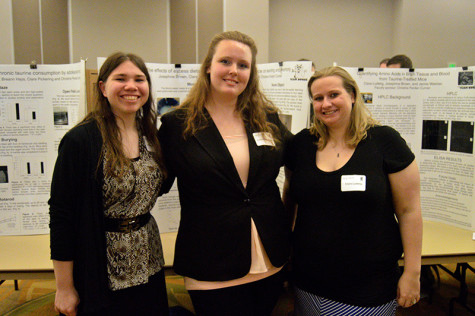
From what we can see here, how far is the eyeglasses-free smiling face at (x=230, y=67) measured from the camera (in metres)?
1.52

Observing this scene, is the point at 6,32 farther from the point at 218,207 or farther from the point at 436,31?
the point at 436,31

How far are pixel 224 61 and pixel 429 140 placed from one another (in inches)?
69.5

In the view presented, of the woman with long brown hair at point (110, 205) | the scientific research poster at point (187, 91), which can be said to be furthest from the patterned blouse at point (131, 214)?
the scientific research poster at point (187, 91)

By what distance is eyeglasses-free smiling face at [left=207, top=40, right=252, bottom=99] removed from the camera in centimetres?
152

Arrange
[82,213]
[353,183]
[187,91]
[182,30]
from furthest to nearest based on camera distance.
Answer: [182,30], [187,91], [353,183], [82,213]

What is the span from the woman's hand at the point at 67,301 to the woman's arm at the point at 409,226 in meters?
1.31

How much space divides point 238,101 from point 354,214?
713 millimetres

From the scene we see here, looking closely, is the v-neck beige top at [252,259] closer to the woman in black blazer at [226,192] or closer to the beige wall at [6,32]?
the woman in black blazer at [226,192]

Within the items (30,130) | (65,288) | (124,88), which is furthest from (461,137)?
(30,130)

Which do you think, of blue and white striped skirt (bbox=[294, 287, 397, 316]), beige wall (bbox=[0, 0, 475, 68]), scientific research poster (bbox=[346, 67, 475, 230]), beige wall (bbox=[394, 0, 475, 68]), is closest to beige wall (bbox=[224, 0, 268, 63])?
beige wall (bbox=[0, 0, 475, 68])

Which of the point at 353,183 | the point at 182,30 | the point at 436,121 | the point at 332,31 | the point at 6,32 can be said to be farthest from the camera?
the point at 332,31

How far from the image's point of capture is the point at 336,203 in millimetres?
1461

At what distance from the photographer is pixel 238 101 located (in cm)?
167

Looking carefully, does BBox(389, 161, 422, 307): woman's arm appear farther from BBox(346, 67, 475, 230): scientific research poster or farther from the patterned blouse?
BBox(346, 67, 475, 230): scientific research poster
